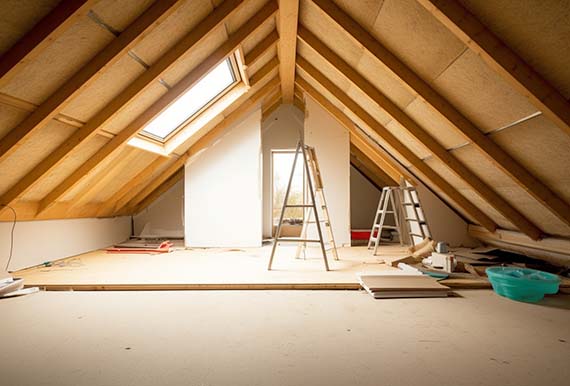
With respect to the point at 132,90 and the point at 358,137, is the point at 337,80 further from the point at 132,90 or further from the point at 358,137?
the point at 132,90

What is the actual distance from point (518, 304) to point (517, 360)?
0.97 m

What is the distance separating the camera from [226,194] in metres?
→ 5.14

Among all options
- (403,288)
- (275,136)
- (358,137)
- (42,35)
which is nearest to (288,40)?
(358,137)

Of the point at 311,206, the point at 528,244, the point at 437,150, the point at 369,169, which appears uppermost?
the point at 369,169

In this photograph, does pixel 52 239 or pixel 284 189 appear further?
pixel 284 189

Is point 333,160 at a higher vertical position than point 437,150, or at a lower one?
higher

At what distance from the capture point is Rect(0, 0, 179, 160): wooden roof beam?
2.18 metres

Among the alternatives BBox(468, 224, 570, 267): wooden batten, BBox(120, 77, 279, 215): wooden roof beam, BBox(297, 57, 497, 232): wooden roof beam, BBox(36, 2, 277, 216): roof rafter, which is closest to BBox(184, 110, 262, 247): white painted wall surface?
BBox(120, 77, 279, 215): wooden roof beam

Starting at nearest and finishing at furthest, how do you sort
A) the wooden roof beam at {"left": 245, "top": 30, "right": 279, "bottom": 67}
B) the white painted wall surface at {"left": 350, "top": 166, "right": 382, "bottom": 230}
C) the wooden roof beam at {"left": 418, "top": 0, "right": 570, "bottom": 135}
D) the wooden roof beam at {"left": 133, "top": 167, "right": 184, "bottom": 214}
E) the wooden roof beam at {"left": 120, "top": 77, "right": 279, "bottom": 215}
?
1. the wooden roof beam at {"left": 418, "top": 0, "right": 570, "bottom": 135}
2. the wooden roof beam at {"left": 245, "top": 30, "right": 279, "bottom": 67}
3. the wooden roof beam at {"left": 120, "top": 77, "right": 279, "bottom": 215}
4. the wooden roof beam at {"left": 133, "top": 167, "right": 184, "bottom": 214}
5. the white painted wall surface at {"left": 350, "top": 166, "right": 382, "bottom": 230}

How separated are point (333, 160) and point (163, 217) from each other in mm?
3323

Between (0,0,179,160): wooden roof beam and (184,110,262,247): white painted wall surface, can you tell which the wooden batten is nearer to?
(184,110,262,247): white painted wall surface

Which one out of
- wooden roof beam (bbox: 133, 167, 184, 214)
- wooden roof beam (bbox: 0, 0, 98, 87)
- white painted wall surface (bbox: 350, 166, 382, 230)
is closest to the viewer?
wooden roof beam (bbox: 0, 0, 98, 87)

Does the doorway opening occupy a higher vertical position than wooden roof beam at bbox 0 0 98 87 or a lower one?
lower

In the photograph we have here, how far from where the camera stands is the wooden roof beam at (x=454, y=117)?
104 inches
